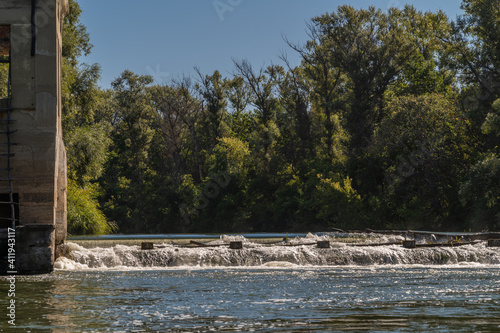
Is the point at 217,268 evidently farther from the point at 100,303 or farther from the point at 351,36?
the point at 351,36

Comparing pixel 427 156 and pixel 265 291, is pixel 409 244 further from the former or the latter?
pixel 427 156

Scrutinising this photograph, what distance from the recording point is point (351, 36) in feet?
176

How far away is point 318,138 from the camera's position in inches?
2263

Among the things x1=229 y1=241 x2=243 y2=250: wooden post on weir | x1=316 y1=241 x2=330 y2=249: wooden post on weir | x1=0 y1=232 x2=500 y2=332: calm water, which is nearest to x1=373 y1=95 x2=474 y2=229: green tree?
x1=0 y1=232 x2=500 y2=332: calm water

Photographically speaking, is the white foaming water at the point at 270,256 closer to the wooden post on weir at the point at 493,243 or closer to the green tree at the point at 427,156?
the wooden post on weir at the point at 493,243

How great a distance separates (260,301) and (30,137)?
32.0ft

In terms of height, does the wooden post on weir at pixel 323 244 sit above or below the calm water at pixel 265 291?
above

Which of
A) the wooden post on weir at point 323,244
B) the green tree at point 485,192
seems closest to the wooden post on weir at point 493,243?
the wooden post on weir at point 323,244

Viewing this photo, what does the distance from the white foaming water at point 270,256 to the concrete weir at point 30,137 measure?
3.19 metres

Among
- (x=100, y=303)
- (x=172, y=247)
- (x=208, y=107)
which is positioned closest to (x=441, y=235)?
(x=172, y=247)

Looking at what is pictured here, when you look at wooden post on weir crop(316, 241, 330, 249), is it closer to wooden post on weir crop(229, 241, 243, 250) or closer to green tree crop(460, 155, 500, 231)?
wooden post on weir crop(229, 241, 243, 250)

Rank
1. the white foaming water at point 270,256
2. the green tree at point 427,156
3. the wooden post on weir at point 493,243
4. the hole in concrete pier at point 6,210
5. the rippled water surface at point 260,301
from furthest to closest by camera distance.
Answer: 1. the green tree at point 427,156
2. the wooden post on weir at point 493,243
3. the white foaming water at point 270,256
4. the hole in concrete pier at point 6,210
5. the rippled water surface at point 260,301

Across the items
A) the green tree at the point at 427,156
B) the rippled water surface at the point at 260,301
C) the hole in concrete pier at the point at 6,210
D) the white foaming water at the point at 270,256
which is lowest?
the rippled water surface at the point at 260,301

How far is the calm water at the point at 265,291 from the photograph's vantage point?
10.4m
